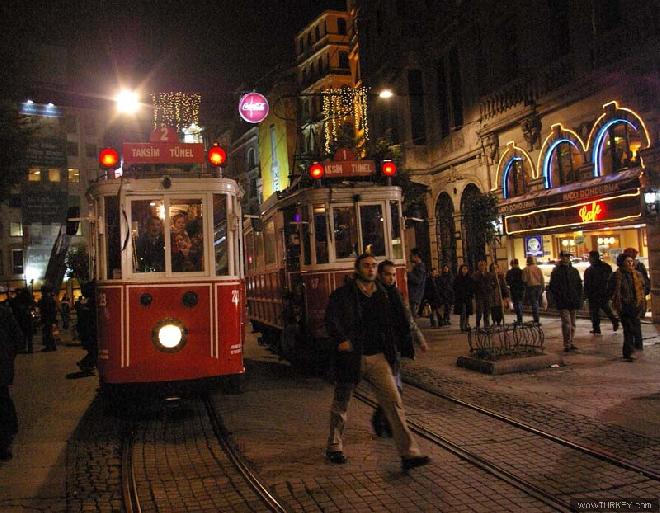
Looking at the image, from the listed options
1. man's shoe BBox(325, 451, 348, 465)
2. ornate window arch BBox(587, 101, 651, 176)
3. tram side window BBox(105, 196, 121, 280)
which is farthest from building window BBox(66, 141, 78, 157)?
man's shoe BBox(325, 451, 348, 465)

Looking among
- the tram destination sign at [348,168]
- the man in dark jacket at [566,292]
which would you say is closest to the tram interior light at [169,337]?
the tram destination sign at [348,168]

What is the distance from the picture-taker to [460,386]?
9.73 m

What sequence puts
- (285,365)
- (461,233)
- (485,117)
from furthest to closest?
(461,233)
(485,117)
(285,365)

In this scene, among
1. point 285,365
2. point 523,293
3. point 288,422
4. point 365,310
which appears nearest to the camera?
point 365,310

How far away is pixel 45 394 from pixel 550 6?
1653 centimetres

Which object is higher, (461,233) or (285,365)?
(461,233)

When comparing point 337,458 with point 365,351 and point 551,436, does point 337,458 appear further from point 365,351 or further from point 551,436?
point 551,436

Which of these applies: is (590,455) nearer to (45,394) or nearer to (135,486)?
(135,486)

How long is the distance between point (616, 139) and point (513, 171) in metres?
4.72

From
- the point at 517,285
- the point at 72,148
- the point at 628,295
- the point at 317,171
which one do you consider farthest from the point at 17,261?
the point at 628,295

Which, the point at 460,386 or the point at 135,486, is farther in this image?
the point at 460,386

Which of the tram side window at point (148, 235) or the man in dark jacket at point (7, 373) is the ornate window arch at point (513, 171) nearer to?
the tram side window at point (148, 235)

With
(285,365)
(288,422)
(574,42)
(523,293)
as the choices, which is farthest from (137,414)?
(574,42)

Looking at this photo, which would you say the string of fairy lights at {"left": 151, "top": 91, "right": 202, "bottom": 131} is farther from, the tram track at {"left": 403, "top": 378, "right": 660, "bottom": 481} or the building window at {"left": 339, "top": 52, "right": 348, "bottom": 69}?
the building window at {"left": 339, "top": 52, "right": 348, "bottom": 69}
